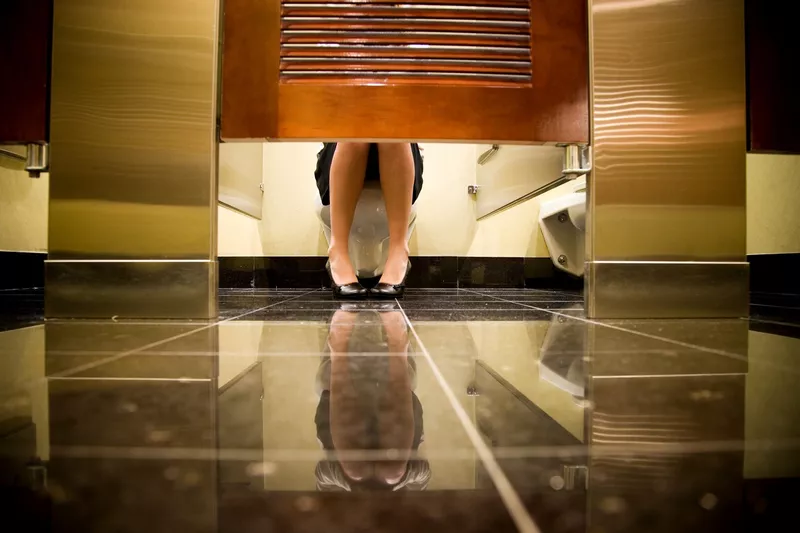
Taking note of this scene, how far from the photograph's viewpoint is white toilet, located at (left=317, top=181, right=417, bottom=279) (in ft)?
5.06

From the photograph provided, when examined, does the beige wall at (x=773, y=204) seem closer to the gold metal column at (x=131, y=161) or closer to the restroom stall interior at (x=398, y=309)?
the restroom stall interior at (x=398, y=309)

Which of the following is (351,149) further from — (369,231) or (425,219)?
(425,219)

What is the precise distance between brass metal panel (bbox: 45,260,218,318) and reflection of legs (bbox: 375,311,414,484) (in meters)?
0.48

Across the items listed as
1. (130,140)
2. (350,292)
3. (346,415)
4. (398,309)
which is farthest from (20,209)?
(346,415)

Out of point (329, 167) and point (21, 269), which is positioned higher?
point (329, 167)

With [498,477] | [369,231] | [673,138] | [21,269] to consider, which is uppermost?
[673,138]

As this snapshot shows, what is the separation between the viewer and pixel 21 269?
64.9 inches

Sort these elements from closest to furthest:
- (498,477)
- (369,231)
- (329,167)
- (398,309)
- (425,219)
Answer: (498,477)
(398,309)
(329,167)
(369,231)
(425,219)

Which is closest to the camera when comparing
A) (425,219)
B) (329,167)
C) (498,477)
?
(498,477)

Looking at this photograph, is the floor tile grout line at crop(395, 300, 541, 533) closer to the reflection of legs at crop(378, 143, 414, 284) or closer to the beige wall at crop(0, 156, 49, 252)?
the reflection of legs at crop(378, 143, 414, 284)

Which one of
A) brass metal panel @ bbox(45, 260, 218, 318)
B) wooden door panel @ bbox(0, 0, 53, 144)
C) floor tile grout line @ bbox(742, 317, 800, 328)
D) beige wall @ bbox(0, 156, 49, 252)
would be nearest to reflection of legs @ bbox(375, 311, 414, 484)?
brass metal panel @ bbox(45, 260, 218, 318)

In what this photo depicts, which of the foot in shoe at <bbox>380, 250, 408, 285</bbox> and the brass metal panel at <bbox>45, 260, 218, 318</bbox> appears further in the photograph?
the foot in shoe at <bbox>380, 250, 408, 285</bbox>

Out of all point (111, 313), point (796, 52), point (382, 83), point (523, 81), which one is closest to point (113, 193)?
point (111, 313)

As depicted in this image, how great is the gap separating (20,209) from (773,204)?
264cm
